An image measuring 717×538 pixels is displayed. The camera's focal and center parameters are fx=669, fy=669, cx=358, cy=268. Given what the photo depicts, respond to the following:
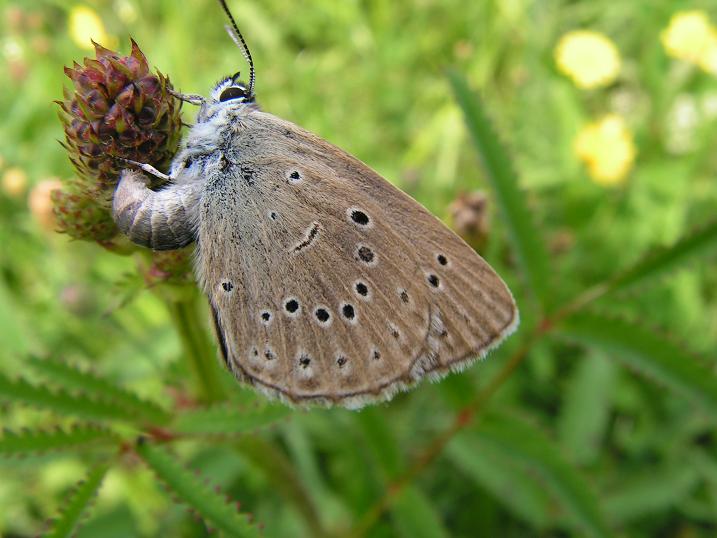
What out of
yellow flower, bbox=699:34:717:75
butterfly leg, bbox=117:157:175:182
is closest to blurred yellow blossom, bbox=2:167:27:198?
butterfly leg, bbox=117:157:175:182

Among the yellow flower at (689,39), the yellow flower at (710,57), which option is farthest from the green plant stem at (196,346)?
the yellow flower at (710,57)

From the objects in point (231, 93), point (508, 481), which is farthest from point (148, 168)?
point (508, 481)

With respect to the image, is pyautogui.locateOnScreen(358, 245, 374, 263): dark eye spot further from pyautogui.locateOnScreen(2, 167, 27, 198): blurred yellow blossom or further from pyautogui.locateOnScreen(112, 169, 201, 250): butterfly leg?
pyautogui.locateOnScreen(2, 167, 27, 198): blurred yellow blossom

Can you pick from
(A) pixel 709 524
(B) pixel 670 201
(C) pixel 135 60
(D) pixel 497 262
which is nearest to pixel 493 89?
(B) pixel 670 201

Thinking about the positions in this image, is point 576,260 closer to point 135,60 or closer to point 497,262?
point 497,262

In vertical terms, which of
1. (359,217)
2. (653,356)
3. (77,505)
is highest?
(359,217)

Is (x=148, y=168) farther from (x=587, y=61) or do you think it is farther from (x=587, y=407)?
(x=587, y=61)

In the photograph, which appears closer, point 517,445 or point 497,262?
point 517,445
